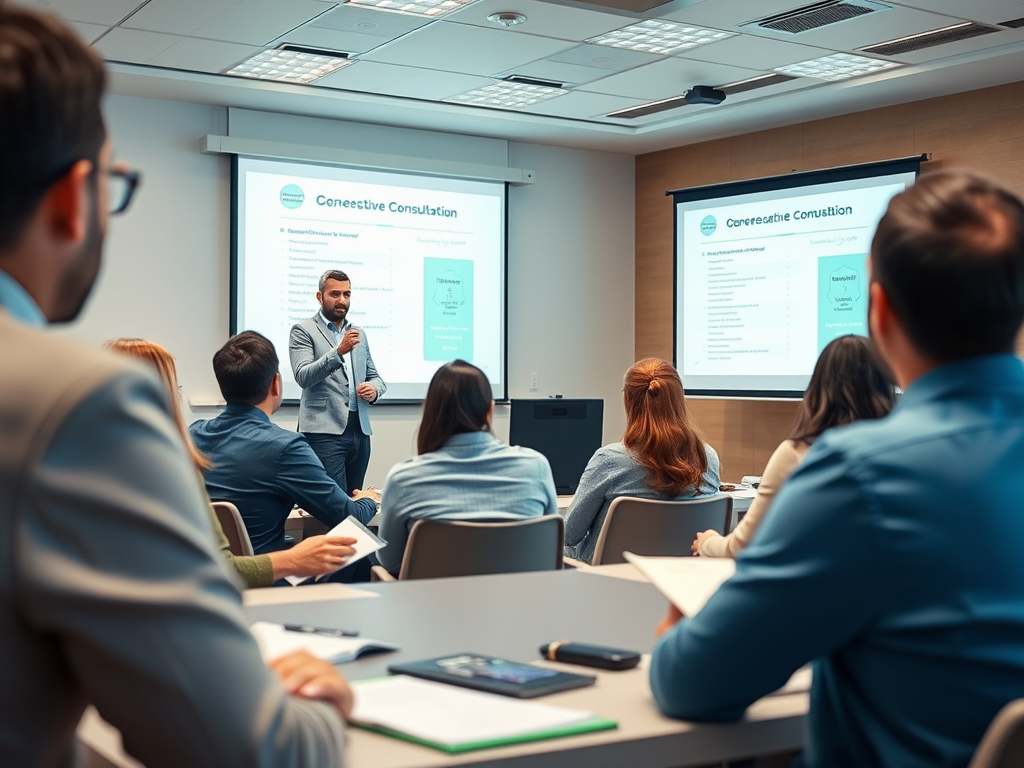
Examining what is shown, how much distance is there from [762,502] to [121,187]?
7.73 feet

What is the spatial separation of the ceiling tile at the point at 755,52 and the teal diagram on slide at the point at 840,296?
1.38m

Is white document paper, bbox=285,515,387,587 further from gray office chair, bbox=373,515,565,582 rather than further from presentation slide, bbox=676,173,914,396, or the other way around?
presentation slide, bbox=676,173,914,396

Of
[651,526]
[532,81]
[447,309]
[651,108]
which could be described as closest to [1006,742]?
[651,526]

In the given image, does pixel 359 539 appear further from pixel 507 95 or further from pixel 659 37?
pixel 507 95

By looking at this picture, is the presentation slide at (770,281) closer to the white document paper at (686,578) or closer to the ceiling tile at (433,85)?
the ceiling tile at (433,85)

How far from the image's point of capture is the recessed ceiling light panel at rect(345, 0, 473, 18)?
5.14 meters

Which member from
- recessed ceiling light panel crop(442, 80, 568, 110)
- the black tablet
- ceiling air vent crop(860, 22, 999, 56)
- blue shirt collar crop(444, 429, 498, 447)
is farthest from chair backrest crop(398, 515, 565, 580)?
recessed ceiling light panel crop(442, 80, 568, 110)

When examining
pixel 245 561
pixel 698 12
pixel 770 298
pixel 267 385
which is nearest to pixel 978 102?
pixel 770 298

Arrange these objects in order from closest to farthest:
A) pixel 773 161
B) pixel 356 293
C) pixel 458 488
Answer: pixel 458 488, pixel 356 293, pixel 773 161

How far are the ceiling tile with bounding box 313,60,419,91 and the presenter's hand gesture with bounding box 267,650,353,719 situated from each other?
541 cm

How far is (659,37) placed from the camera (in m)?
5.68

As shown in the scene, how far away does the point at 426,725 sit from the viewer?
1.15 m

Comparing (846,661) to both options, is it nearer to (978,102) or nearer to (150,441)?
(150,441)

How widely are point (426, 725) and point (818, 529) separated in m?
0.44
